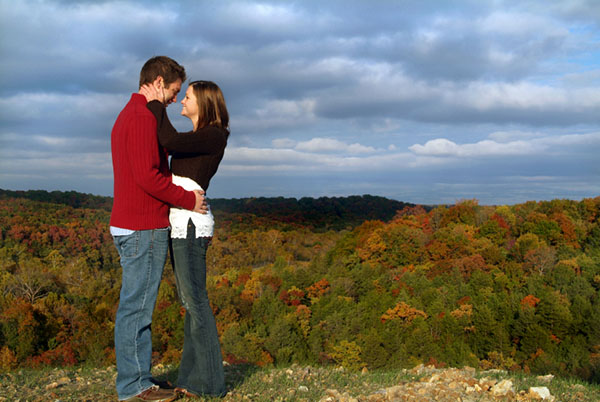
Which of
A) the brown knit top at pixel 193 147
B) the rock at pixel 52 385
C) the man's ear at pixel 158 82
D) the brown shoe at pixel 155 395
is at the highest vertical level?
the man's ear at pixel 158 82

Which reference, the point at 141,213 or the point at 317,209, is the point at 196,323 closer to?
the point at 141,213

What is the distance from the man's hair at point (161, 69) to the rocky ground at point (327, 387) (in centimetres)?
255

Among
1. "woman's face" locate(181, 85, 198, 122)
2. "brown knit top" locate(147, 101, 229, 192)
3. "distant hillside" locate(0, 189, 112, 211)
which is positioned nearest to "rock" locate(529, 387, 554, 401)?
"brown knit top" locate(147, 101, 229, 192)

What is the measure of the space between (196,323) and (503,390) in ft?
9.60

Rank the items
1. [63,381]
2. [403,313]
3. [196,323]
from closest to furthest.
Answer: [196,323], [63,381], [403,313]

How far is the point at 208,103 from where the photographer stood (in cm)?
377

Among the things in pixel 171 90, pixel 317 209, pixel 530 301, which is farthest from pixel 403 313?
pixel 317 209

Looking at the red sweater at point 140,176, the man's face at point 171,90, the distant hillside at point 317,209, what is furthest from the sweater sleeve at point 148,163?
the distant hillside at point 317,209

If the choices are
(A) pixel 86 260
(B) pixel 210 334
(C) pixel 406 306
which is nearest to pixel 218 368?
(B) pixel 210 334

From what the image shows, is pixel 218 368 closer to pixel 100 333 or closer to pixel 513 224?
pixel 100 333

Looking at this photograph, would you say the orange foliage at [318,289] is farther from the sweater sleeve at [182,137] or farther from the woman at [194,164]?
the sweater sleeve at [182,137]

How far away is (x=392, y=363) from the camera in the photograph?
129ft

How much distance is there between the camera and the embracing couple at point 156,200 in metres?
3.54

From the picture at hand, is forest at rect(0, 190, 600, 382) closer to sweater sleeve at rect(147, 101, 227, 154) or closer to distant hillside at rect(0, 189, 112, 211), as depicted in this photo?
distant hillside at rect(0, 189, 112, 211)
